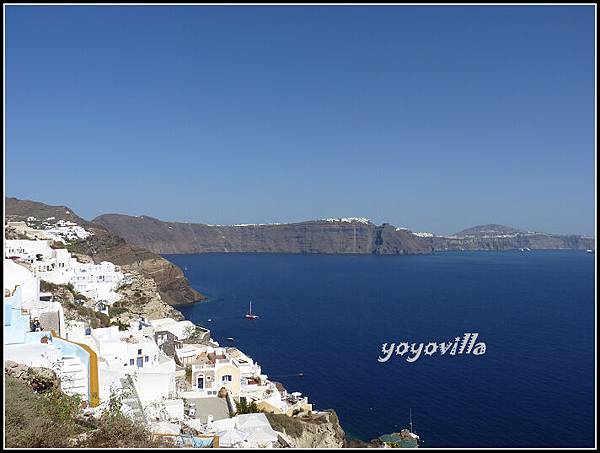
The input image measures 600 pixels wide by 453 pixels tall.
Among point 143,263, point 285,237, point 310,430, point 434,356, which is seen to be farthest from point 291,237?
point 310,430

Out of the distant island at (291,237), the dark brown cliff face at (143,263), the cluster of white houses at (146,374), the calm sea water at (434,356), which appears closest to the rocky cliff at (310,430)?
the cluster of white houses at (146,374)

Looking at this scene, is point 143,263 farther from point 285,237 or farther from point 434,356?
point 285,237

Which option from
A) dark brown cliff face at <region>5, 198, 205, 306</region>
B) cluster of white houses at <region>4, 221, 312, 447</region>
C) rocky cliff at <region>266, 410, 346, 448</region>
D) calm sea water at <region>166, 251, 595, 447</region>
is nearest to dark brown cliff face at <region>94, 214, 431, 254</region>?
calm sea water at <region>166, 251, 595, 447</region>

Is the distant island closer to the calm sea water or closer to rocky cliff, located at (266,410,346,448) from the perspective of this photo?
the calm sea water

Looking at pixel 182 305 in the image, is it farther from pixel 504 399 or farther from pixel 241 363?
pixel 504 399

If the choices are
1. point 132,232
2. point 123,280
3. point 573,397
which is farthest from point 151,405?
point 132,232

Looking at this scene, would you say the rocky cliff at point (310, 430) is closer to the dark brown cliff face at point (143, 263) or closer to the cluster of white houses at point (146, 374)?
the cluster of white houses at point (146, 374)
